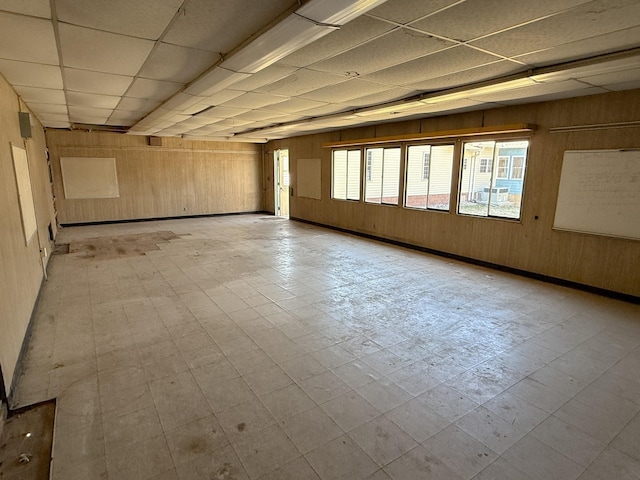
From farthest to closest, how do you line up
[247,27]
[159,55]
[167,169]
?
[167,169], [159,55], [247,27]

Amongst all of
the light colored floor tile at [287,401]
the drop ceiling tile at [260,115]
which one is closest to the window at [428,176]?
the drop ceiling tile at [260,115]

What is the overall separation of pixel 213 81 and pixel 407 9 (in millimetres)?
2151

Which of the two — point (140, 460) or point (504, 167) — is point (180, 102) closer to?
point (140, 460)

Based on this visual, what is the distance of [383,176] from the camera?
7535 millimetres

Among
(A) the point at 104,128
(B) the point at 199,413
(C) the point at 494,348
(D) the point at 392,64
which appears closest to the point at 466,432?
(C) the point at 494,348

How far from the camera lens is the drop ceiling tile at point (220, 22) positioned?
81.7 inches

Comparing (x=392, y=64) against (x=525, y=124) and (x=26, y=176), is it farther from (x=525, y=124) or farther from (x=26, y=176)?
(x=26, y=176)

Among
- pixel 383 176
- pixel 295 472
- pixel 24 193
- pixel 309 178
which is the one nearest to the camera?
pixel 295 472

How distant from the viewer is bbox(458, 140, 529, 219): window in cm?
514

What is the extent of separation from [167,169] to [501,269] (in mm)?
9341

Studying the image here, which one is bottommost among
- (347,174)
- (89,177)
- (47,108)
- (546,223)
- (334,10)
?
(546,223)

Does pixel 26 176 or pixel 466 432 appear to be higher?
pixel 26 176

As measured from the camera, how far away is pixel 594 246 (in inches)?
173

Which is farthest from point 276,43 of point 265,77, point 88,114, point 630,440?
point 88,114
